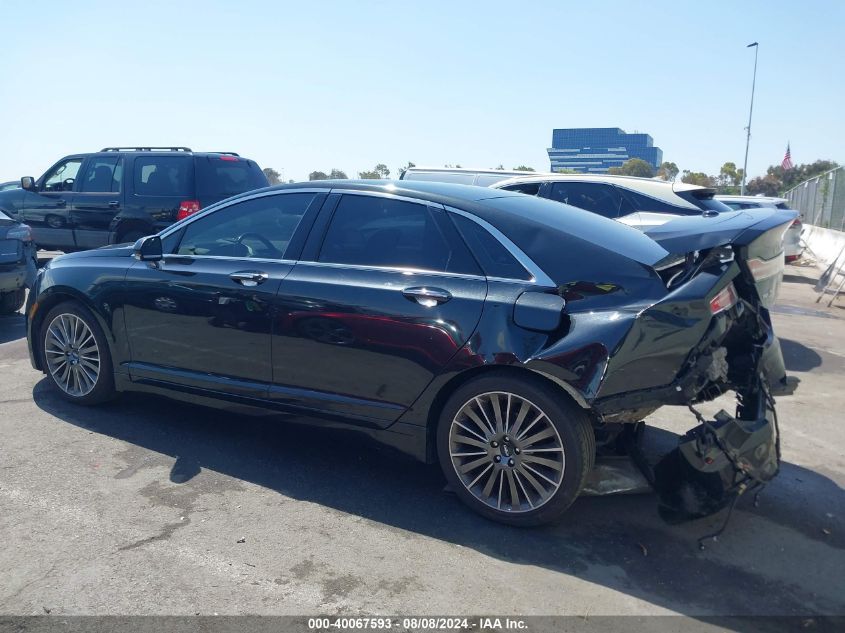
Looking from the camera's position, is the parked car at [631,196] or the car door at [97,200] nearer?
the parked car at [631,196]

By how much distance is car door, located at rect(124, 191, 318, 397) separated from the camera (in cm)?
460

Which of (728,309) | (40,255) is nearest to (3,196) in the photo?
(40,255)

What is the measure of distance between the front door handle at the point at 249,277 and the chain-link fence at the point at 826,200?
18538 millimetres

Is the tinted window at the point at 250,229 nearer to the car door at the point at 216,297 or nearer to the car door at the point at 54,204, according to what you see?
the car door at the point at 216,297

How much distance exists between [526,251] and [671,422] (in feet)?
7.65

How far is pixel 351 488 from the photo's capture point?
14.1 feet

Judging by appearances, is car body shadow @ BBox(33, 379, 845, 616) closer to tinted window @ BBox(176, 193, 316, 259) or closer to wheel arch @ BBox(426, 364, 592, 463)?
wheel arch @ BBox(426, 364, 592, 463)

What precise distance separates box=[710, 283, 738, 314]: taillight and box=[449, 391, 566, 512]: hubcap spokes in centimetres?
102

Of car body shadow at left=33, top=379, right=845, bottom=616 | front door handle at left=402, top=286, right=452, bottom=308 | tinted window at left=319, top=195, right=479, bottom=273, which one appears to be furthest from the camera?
tinted window at left=319, top=195, right=479, bottom=273

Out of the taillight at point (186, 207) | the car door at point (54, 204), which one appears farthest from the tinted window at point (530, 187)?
the car door at point (54, 204)

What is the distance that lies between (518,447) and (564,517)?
0.53m

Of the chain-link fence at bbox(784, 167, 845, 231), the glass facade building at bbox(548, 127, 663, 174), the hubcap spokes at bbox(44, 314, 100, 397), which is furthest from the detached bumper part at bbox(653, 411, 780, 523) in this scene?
the glass facade building at bbox(548, 127, 663, 174)

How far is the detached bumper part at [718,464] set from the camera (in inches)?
143

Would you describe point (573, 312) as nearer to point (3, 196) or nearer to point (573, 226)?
point (573, 226)
